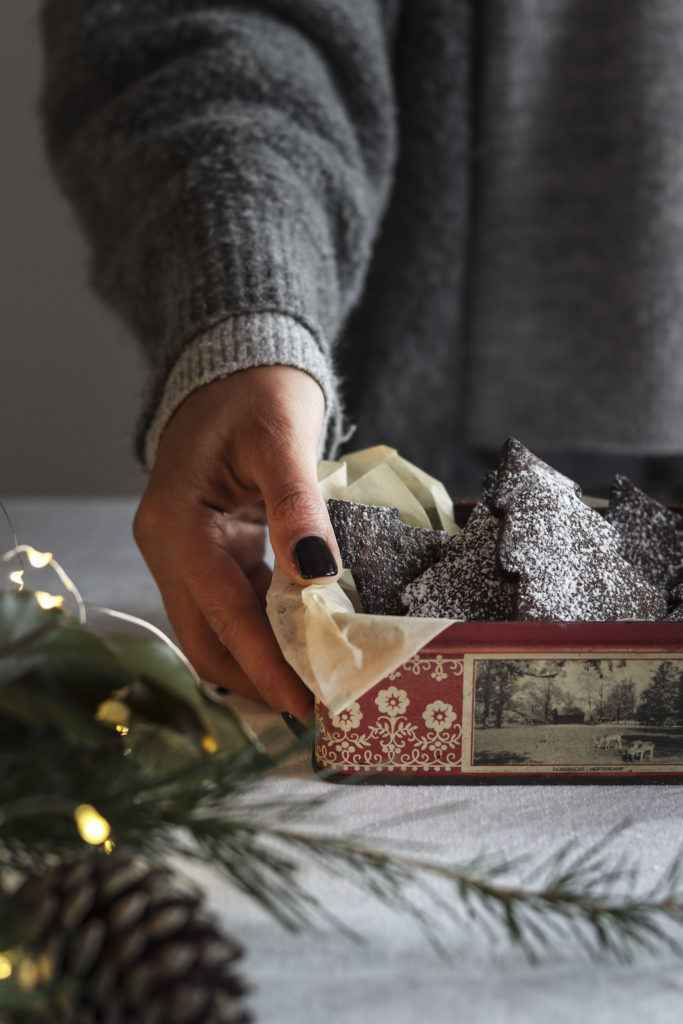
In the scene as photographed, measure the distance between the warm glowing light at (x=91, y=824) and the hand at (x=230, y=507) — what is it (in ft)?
1.00

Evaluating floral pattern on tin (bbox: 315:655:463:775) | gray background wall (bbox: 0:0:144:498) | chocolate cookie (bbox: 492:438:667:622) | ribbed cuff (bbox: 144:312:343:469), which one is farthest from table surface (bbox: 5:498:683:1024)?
gray background wall (bbox: 0:0:144:498)

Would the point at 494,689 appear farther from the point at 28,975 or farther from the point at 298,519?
the point at 28,975

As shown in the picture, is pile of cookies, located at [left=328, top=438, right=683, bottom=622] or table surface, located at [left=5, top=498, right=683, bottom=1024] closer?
table surface, located at [left=5, top=498, right=683, bottom=1024]

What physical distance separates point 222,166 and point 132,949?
3.07 feet

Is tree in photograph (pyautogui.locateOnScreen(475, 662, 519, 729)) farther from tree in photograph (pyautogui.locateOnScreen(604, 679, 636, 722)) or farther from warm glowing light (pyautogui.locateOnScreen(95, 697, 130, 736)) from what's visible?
warm glowing light (pyautogui.locateOnScreen(95, 697, 130, 736))

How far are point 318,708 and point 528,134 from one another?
132cm

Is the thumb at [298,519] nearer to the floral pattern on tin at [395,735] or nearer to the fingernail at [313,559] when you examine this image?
the fingernail at [313,559]

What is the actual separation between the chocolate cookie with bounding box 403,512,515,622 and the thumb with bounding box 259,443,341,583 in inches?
2.7

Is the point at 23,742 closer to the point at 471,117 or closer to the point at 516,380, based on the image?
the point at 516,380

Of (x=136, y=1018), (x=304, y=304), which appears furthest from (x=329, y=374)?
(x=136, y=1018)

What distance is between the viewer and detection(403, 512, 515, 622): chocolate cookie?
647 mm

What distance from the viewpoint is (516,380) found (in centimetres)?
165

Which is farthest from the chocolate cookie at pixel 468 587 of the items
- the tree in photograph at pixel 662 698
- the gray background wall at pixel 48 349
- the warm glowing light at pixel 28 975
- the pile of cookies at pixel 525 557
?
the gray background wall at pixel 48 349

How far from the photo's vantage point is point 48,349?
2.75m
